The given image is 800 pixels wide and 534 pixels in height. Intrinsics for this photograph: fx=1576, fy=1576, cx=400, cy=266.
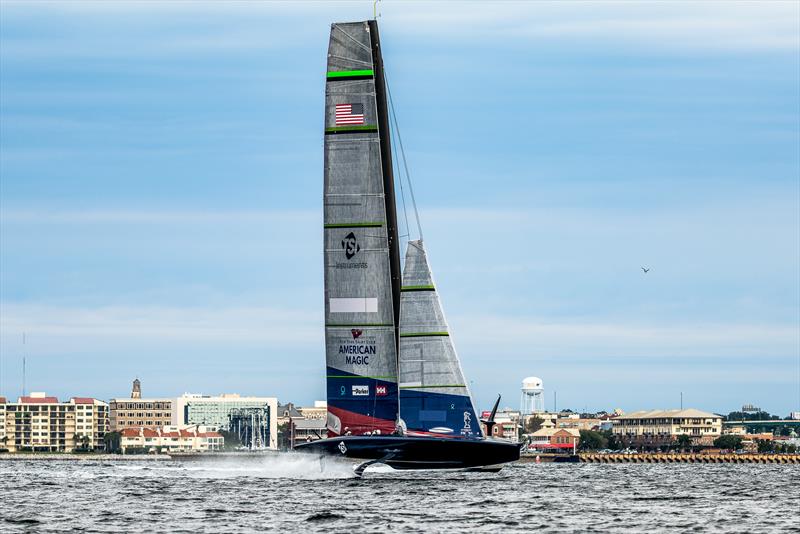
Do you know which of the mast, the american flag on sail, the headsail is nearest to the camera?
the headsail

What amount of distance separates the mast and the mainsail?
0.12 ft

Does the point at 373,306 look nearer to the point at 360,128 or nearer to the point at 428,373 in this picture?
the point at 428,373

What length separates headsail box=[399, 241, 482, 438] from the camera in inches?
2244

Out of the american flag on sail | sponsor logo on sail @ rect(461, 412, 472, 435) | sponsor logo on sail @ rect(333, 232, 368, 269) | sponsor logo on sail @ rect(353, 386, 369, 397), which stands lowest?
sponsor logo on sail @ rect(461, 412, 472, 435)

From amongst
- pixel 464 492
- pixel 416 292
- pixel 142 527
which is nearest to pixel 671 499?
pixel 464 492

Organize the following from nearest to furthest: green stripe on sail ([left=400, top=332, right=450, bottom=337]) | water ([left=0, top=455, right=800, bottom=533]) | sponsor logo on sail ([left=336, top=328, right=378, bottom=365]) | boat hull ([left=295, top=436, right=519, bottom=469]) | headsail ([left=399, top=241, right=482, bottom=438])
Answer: water ([left=0, top=455, right=800, bottom=533]), boat hull ([left=295, top=436, right=519, bottom=469]), headsail ([left=399, top=241, right=482, bottom=438]), green stripe on sail ([left=400, top=332, right=450, bottom=337]), sponsor logo on sail ([left=336, top=328, right=378, bottom=365])

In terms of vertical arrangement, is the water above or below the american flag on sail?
below

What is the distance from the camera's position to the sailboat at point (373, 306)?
5709cm

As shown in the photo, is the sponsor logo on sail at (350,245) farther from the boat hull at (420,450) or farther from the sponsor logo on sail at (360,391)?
the boat hull at (420,450)

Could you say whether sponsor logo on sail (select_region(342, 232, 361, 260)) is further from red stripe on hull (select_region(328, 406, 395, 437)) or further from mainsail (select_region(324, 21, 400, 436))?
red stripe on hull (select_region(328, 406, 395, 437))

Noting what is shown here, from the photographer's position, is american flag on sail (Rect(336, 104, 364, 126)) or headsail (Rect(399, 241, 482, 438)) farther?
american flag on sail (Rect(336, 104, 364, 126))

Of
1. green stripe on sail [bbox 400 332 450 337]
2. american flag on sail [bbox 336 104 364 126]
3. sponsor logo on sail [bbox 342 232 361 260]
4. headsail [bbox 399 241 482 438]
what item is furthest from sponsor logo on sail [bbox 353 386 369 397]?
american flag on sail [bbox 336 104 364 126]

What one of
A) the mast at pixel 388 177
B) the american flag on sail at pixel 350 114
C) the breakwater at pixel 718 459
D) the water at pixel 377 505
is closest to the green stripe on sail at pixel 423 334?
the mast at pixel 388 177

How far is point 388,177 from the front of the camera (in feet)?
189
